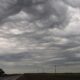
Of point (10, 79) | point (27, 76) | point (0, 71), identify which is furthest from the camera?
point (0, 71)

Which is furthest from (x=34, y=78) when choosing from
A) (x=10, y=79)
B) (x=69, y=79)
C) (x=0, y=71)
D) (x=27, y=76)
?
(x=0, y=71)

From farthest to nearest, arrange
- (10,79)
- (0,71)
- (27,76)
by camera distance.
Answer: (0,71), (27,76), (10,79)

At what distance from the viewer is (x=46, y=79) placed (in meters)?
51.7

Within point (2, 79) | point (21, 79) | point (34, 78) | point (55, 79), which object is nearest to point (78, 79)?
point (55, 79)

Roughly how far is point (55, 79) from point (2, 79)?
12777 millimetres

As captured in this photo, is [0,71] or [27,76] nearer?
[27,76]

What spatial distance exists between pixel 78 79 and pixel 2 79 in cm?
1949

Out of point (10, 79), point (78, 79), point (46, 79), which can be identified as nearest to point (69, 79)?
point (78, 79)

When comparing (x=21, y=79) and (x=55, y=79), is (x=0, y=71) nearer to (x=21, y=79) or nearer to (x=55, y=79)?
(x=21, y=79)

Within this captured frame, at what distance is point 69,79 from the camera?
55.2 m

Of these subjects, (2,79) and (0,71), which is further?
(0,71)

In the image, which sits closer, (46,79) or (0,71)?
(46,79)

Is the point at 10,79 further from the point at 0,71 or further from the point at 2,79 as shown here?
the point at 0,71

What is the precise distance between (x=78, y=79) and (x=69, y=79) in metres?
2.62
